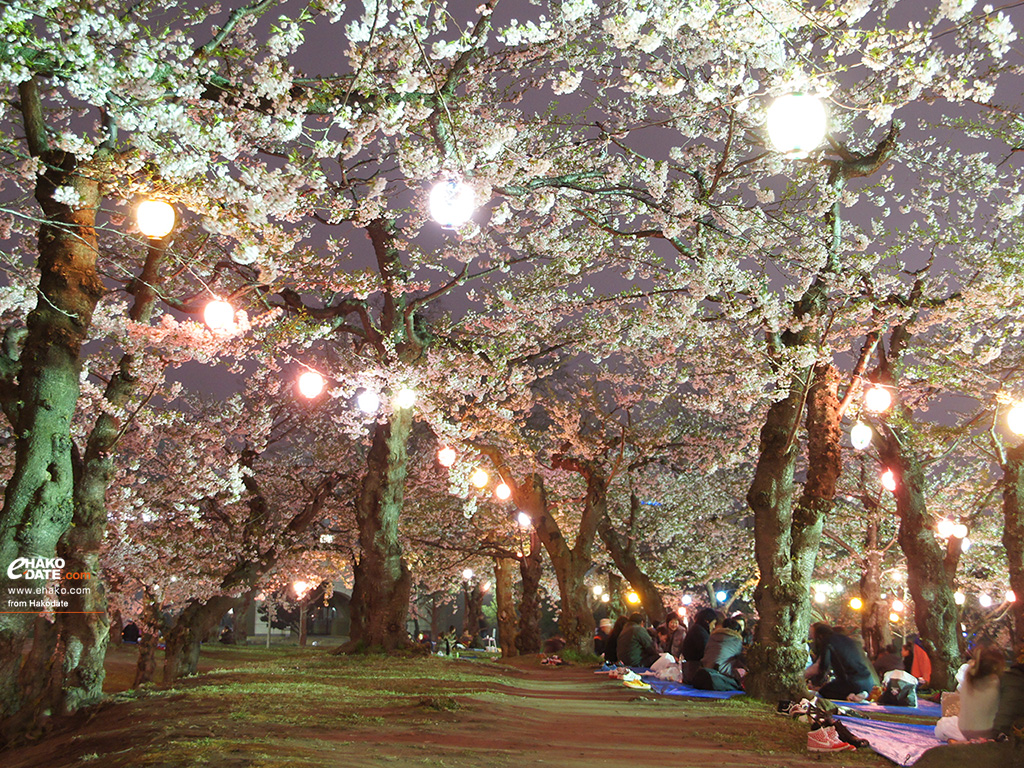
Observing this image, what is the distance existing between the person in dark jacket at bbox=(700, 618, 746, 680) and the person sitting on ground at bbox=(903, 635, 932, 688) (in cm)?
430

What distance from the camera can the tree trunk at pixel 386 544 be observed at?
13.4 meters

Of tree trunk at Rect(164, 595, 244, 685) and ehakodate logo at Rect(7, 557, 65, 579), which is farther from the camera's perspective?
tree trunk at Rect(164, 595, 244, 685)

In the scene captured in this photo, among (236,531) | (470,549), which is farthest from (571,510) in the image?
(236,531)

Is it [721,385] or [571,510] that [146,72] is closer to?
[721,385]

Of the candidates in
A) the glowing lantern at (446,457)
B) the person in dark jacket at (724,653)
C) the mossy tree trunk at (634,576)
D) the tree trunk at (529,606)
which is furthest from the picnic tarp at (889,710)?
the tree trunk at (529,606)

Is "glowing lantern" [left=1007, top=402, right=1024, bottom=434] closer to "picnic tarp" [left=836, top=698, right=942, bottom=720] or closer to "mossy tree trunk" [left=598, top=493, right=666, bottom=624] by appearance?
"picnic tarp" [left=836, top=698, right=942, bottom=720]

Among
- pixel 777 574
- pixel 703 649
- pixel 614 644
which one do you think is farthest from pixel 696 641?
pixel 614 644

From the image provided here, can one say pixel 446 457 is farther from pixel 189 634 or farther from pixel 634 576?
pixel 634 576

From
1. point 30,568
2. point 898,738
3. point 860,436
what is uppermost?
point 860,436

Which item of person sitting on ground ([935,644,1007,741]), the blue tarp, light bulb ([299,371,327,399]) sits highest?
light bulb ([299,371,327,399])

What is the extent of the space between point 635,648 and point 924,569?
5.64m

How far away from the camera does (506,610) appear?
2283cm

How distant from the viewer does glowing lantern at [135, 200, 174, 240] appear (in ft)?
19.9

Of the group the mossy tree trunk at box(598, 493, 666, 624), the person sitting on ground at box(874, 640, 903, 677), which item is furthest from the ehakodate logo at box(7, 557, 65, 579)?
the mossy tree trunk at box(598, 493, 666, 624)
